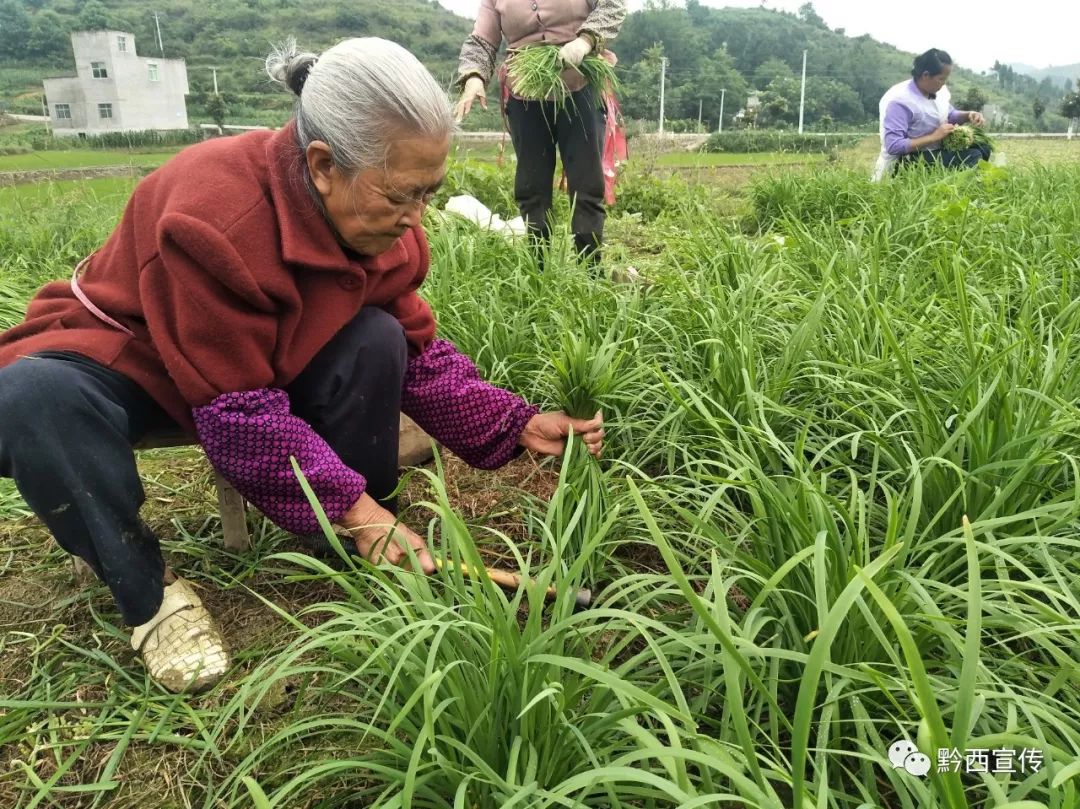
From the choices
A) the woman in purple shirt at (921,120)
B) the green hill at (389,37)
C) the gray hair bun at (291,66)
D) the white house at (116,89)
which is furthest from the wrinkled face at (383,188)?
the white house at (116,89)

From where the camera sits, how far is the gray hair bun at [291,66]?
1377 mm

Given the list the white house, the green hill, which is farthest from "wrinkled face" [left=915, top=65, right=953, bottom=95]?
the white house

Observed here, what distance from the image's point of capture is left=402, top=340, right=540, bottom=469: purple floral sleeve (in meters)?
1.67

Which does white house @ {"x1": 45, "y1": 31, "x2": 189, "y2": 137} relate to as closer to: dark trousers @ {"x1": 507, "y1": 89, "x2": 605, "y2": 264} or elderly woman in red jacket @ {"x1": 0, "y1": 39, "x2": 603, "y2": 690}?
dark trousers @ {"x1": 507, "y1": 89, "x2": 605, "y2": 264}

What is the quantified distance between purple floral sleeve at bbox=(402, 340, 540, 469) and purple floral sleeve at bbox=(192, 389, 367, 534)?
1.12 ft

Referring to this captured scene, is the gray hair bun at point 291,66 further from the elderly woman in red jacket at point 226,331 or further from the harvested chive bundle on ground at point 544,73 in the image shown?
the harvested chive bundle on ground at point 544,73

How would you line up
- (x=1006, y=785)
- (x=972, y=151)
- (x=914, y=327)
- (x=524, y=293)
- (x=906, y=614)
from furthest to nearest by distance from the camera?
(x=972, y=151), (x=524, y=293), (x=914, y=327), (x=906, y=614), (x=1006, y=785)

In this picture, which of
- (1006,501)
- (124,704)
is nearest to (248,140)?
(124,704)

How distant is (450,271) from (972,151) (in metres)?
4.55

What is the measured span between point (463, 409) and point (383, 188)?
1.75 ft

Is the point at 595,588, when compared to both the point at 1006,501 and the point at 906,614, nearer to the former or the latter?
the point at 906,614

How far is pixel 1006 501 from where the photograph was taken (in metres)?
1.31

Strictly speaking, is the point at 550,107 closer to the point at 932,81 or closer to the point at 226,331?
the point at 226,331

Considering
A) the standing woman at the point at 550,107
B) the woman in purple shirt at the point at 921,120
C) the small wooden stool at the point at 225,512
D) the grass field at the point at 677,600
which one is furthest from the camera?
the woman in purple shirt at the point at 921,120
